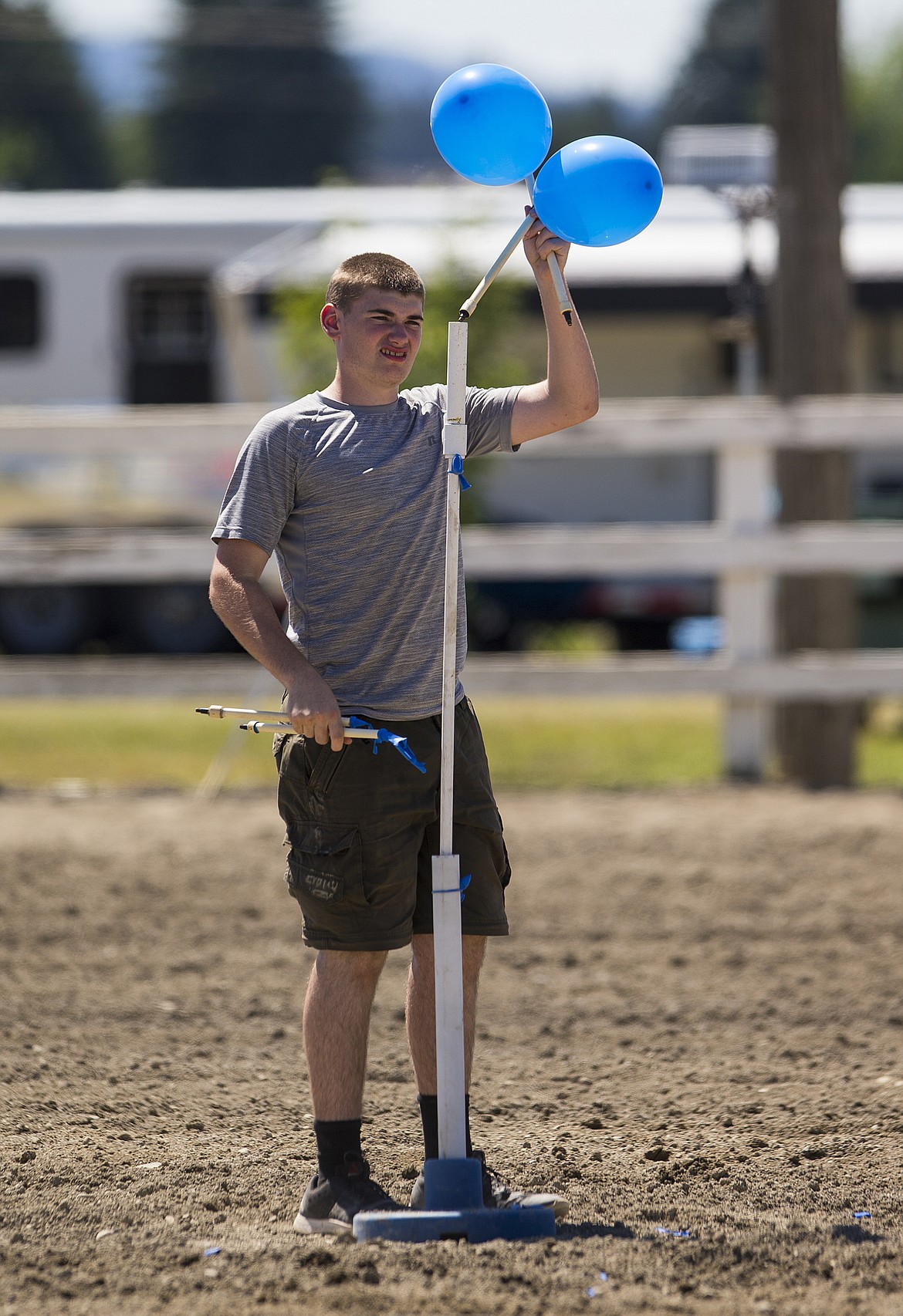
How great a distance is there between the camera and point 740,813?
7.02 metres

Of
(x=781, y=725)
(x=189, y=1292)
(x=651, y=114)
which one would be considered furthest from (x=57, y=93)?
(x=189, y=1292)

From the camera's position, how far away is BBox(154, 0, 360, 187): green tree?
7456 centimetres

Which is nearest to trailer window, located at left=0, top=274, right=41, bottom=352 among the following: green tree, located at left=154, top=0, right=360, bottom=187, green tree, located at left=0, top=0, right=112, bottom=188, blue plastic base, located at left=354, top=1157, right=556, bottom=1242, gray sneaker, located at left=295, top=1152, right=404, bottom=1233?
gray sneaker, located at left=295, top=1152, right=404, bottom=1233

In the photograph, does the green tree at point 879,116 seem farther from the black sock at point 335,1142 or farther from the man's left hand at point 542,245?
the black sock at point 335,1142

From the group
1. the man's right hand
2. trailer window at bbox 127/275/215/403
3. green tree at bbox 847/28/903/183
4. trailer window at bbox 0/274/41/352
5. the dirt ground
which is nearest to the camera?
the dirt ground

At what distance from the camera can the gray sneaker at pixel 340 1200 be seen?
10.2 ft

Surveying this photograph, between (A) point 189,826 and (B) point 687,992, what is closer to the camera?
(B) point 687,992

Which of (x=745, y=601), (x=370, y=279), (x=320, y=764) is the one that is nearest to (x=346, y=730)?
(x=320, y=764)

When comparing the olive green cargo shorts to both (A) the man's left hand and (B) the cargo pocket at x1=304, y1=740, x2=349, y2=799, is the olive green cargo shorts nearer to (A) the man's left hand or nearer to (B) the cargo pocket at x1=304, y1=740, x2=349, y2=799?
(B) the cargo pocket at x1=304, y1=740, x2=349, y2=799

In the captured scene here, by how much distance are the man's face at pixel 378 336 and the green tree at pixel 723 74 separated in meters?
76.0

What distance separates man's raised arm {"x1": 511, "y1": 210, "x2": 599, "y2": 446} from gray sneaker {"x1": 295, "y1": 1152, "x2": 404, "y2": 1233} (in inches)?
59.9

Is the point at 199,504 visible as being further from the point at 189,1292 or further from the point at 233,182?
the point at 233,182

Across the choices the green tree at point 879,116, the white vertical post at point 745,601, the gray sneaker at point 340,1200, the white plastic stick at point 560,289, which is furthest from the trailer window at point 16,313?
the green tree at point 879,116

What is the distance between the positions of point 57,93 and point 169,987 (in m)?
76.8
